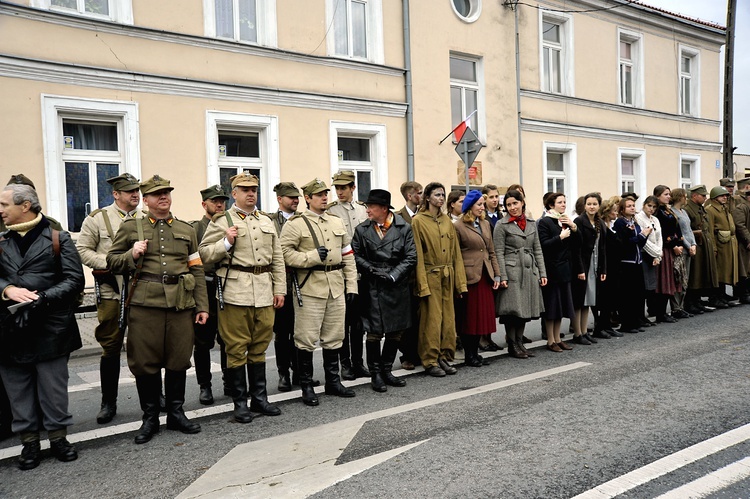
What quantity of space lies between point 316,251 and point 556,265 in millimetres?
3549

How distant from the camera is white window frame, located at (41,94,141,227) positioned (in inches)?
397

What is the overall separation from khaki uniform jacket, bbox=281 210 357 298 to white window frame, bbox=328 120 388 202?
7.35 meters

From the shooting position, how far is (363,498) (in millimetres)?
3689

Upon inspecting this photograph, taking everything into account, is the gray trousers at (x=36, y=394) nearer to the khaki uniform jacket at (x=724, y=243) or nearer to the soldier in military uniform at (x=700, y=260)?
the soldier in military uniform at (x=700, y=260)

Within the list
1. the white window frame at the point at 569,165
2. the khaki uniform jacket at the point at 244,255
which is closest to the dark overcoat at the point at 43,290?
the khaki uniform jacket at the point at 244,255

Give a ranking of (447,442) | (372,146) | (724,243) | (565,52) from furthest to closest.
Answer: (565,52), (372,146), (724,243), (447,442)

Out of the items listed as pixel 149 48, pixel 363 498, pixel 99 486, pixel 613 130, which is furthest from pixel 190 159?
pixel 613 130

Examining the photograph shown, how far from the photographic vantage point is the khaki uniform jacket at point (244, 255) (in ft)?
17.8

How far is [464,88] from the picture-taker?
633 inches

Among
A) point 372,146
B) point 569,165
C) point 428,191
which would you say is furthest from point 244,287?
point 569,165

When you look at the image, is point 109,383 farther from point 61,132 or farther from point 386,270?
point 61,132

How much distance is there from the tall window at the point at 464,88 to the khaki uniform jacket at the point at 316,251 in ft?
33.4

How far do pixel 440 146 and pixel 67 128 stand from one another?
8.14 meters

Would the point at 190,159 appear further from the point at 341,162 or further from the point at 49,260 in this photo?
the point at 49,260
